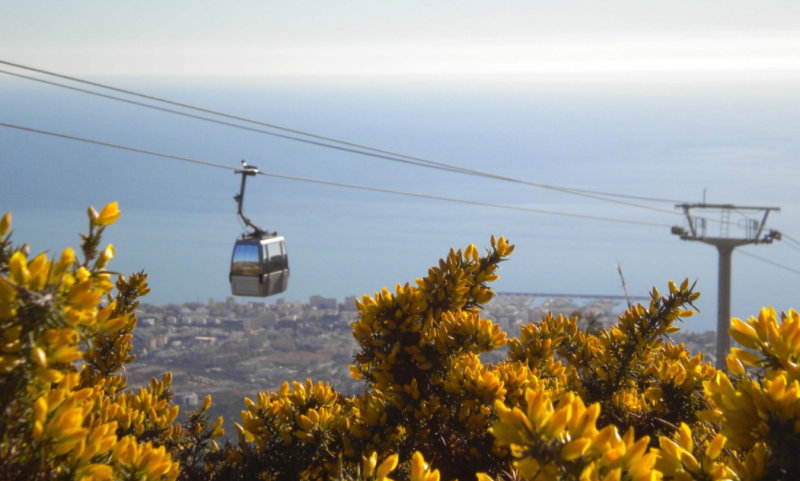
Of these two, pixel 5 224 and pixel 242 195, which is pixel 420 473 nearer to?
pixel 5 224

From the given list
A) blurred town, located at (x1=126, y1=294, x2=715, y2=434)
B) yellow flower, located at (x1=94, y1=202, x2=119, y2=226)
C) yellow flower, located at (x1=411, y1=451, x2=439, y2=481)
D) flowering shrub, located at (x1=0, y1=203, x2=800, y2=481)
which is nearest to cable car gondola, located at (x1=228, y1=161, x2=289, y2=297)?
blurred town, located at (x1=126, y1=294, x2=715, y2=434)

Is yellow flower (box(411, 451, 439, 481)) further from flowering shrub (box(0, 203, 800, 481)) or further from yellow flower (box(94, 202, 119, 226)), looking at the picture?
yellow flower (box(94, 202, 119, 226))

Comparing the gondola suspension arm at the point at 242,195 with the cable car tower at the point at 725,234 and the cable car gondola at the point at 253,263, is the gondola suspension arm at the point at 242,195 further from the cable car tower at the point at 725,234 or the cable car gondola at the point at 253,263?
the cable car tower at the point at 725,234

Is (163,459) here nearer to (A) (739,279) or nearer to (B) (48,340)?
(B) (48,340)

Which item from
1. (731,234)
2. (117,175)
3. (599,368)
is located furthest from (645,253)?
(117,175)

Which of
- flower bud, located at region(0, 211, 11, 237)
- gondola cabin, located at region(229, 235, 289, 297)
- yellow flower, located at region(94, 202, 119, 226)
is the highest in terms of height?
yellow flower, located at region(94, 202, 119, 226)

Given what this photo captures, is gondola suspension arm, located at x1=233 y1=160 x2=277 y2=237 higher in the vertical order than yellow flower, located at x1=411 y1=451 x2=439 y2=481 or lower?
higher

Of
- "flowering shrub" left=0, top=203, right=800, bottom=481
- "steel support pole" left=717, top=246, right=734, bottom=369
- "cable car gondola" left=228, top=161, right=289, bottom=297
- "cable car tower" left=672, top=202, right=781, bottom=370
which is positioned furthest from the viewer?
"cable car tower" left=672, top=202, right=781, bottom=370
